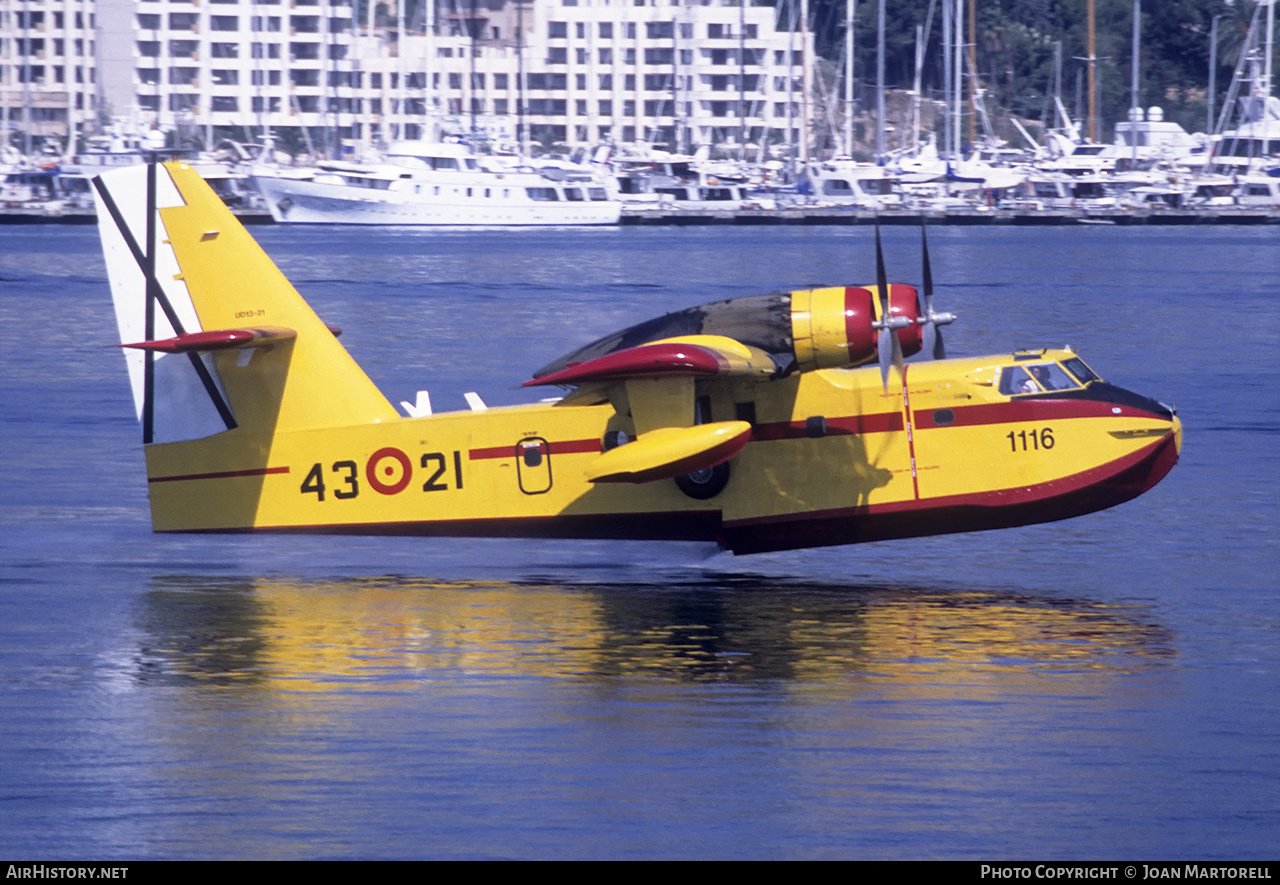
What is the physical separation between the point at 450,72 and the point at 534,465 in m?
158

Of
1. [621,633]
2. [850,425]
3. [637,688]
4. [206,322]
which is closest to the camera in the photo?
[637,688]

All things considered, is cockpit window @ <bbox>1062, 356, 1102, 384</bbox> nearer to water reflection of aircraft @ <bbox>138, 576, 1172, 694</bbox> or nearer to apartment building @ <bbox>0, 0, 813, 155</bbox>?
water reflection of aircraft @ <bbox>138, 576, 1172, 694</bbox>

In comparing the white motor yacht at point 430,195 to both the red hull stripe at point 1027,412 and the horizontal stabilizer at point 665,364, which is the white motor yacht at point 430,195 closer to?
the red hull stripe at point 1027,412

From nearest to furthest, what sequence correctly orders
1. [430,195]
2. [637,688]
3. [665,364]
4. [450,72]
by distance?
1. [637,688]
2. [665,364]
3. [430,195]
4. [450,72]

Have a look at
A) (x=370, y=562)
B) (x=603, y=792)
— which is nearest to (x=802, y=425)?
(x=370, y=562)

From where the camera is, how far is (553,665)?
17.1m

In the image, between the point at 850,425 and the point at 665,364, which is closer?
the point at 665,364

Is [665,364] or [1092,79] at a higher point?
[1092,79]

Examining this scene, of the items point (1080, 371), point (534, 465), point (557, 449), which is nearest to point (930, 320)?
point (1080, 371)

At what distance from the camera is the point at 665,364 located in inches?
737

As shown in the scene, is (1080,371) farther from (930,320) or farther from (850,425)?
(850,425)

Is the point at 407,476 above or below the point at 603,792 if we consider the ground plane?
above

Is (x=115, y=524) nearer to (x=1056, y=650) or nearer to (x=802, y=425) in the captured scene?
(x=802, y=425)

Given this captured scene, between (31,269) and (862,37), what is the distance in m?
113
